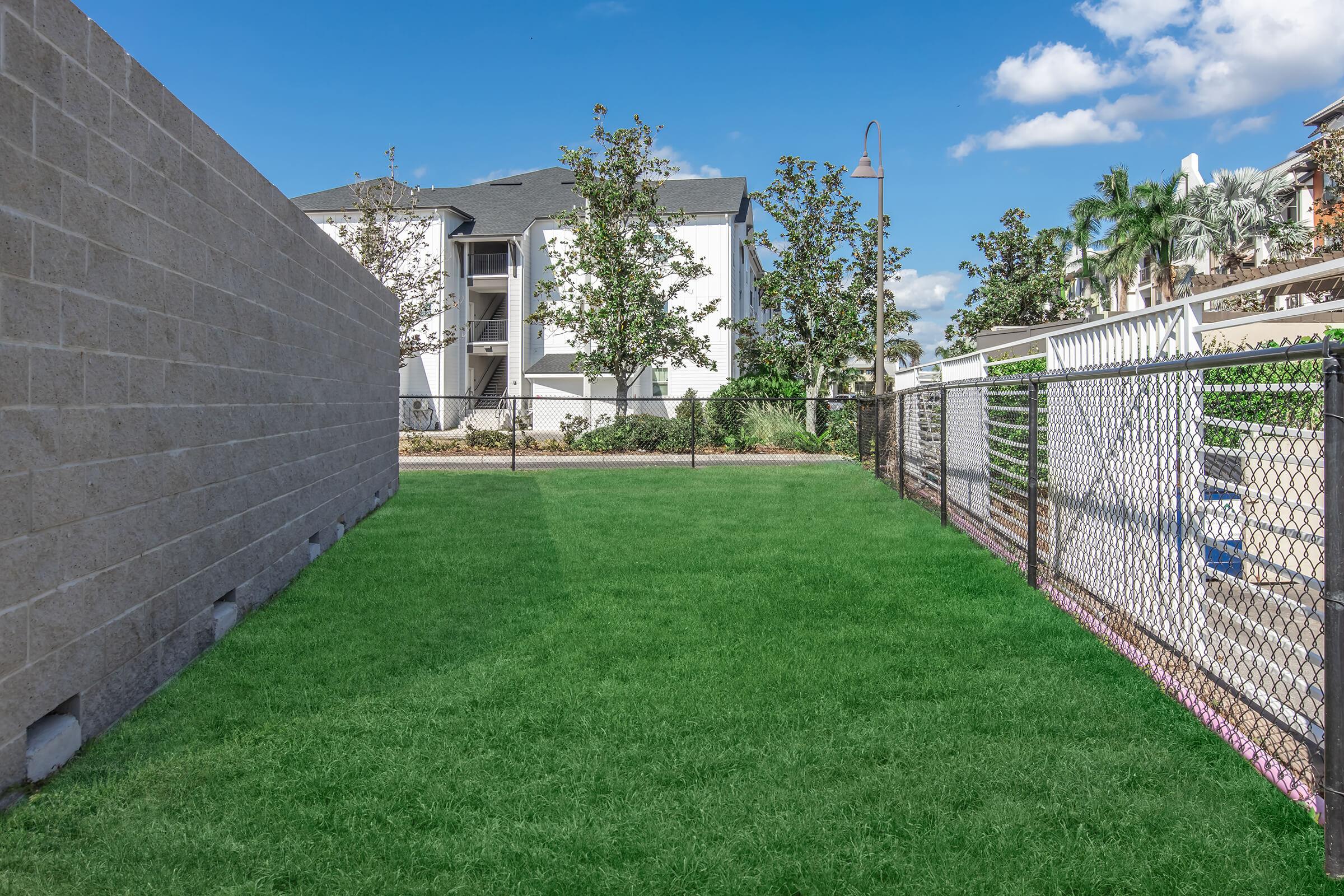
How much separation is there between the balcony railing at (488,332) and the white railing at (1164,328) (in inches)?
1132

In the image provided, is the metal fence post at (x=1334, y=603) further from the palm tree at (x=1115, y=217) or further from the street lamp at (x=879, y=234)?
the palm tree at (x=1115, y=217)

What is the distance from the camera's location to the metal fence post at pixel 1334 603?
8.88 feet

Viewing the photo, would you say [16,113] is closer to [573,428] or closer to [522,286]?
[573,428]

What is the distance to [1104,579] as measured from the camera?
5.76 m

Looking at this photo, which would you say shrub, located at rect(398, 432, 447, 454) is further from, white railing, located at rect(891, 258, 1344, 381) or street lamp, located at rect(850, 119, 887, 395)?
white railing, located at rect(891, 258, 1344, 381)

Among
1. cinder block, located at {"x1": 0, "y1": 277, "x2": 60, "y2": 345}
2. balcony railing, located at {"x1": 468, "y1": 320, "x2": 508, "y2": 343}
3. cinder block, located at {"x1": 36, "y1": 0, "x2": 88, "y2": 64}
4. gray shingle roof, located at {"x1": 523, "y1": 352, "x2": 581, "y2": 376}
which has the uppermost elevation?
balcony railing, located at {"x1": 468, "y1": 320, "x2": 508, "y2": 343}

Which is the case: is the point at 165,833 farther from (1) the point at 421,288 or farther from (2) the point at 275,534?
(1) the point at 421,288

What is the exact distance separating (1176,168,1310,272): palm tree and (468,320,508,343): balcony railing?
29.4 metres

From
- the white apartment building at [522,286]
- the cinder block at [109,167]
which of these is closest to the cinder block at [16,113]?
the cinder block at [109,167]

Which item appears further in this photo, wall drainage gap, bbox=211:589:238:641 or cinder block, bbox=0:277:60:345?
wall drainage gap, bbox=211:589:238:641

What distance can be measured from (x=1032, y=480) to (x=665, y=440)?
52.4 ft

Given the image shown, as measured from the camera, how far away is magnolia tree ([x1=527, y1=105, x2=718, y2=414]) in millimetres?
24688

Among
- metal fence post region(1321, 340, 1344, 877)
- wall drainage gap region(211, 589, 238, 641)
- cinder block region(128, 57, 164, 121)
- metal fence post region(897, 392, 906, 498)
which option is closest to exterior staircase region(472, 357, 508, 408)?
metal fence post region(897, 392, 906, 498)

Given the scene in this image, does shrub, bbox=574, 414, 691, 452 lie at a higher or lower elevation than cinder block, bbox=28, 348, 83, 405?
lower
